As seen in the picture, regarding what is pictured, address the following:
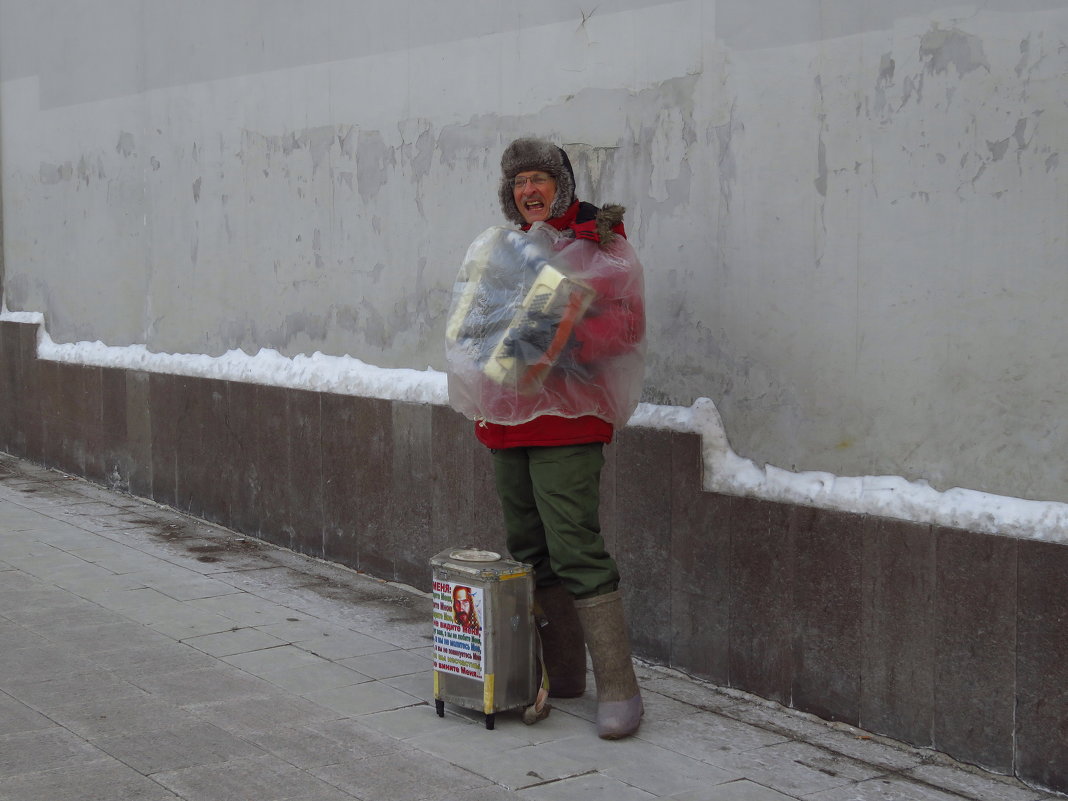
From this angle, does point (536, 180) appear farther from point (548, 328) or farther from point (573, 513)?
point (573, 513)

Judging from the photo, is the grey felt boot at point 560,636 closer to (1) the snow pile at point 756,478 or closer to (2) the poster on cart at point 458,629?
(2) the poster on cart at point 458,629

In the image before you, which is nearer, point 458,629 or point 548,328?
point 548,328

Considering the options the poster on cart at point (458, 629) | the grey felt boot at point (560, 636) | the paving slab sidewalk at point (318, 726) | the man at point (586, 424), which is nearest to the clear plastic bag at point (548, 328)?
the man at point (586, 424)

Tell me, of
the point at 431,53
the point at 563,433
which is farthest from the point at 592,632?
the point at 431,53

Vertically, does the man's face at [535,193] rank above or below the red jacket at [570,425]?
above

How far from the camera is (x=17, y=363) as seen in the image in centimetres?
1002

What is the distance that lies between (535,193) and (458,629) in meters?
1.53

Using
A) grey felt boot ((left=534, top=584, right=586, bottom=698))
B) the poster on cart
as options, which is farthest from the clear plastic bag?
grey felt boot ((left=534, top=584, right=586, bottom=698))

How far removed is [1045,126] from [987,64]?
0.29 m

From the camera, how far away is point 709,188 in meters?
5.12

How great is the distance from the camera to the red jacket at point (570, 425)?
4.62 m

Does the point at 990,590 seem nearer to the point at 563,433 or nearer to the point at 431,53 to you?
the point at 563,433

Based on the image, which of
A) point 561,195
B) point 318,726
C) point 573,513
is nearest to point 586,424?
point 573,513

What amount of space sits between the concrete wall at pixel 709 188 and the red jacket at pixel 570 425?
2.01ft
